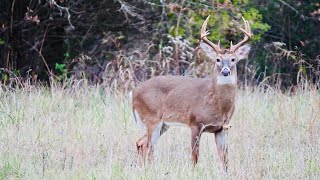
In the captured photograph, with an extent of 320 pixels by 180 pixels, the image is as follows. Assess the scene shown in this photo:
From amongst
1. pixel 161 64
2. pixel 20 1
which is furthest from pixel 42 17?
pixel 161 64

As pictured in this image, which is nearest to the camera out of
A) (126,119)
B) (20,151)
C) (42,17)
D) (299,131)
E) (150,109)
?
(20,151)

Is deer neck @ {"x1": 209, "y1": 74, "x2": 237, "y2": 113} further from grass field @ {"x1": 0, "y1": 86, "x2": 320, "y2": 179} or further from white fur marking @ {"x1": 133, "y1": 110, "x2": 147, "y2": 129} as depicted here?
white fur marking @ {"x1": 133, "y1": 110, "x2": 147, "y2": 129}

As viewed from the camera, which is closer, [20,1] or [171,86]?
[171,86]

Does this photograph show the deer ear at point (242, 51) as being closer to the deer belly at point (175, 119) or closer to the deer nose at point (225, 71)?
the deer nose at point (225, 71)

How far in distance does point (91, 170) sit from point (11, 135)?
1555mm

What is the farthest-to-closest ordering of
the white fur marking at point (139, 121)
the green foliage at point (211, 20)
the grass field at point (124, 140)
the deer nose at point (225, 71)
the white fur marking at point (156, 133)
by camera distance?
the green foliage at point (211, 20) < the white fur marking at point (139, 121) < the white fur marking at point (156, 133) < the deer nose at point (225, 71) < the grass field at point (124, 140)

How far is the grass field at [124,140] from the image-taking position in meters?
6.48

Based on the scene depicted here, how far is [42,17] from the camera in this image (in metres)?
12.2

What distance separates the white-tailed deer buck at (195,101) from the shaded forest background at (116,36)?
267cm

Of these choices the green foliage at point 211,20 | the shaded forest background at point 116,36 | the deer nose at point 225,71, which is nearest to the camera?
the deer nose at point 225,71

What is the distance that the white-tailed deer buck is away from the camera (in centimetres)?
727

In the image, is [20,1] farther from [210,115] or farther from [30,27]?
[210,115]

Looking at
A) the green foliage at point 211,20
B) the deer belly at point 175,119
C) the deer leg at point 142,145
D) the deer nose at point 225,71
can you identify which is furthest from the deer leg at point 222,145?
the green foliage at point 211,20

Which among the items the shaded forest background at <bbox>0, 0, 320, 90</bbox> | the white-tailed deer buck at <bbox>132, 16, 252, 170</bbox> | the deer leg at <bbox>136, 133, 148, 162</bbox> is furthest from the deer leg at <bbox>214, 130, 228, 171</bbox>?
the shaded forest background at <bbox>0, 0, 320, 90</bbox>
